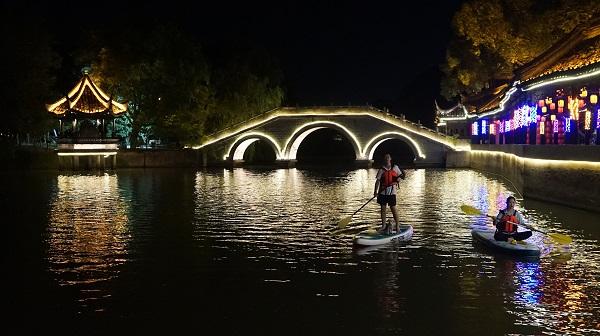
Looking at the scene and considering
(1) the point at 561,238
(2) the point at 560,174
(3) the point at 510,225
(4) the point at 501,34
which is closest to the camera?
(3) the point at 510,225

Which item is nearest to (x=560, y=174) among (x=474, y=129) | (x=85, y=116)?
(x=474, y=129)

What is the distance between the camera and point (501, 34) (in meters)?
51.8

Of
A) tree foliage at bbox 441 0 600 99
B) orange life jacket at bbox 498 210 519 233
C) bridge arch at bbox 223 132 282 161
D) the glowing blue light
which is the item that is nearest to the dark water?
orange life jacket at bbox 498 210 519 233

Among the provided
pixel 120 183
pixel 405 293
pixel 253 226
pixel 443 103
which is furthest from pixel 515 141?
pixel 443 103

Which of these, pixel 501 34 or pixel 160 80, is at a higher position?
pixel 501 34

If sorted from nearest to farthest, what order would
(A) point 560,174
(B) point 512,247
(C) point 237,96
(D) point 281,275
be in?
(D) point 281,275
(B) point 512,247
(A) point 560,174
(C) point 237,96

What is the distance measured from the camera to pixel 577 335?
382 inches

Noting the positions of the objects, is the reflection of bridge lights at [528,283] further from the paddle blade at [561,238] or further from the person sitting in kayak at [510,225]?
the paddle blade at [561,238]

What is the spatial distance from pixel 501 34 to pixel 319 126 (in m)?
17.7

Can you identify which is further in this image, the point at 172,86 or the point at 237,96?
the point at 237,96

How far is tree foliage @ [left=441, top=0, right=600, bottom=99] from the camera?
152 feet

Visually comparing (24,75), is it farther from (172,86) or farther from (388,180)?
(388,180)

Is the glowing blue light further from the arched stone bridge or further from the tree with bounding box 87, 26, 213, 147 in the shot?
the tree with bounding box 87, 26, 213, 147

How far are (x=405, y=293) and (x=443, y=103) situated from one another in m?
98.4
